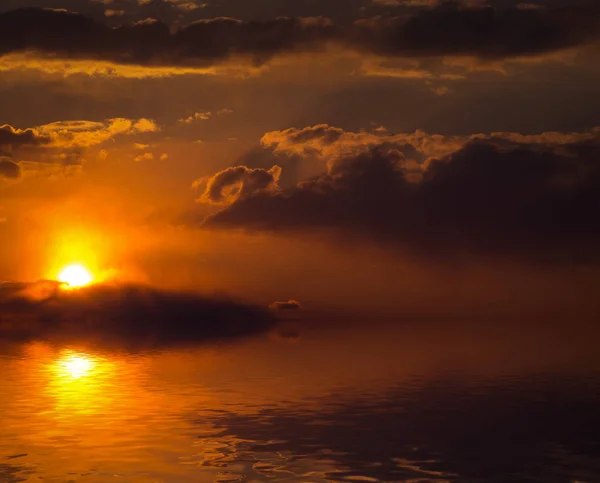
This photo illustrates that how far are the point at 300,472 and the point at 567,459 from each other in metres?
17.1

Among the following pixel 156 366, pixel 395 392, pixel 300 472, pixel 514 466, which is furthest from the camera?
pixel 156 366

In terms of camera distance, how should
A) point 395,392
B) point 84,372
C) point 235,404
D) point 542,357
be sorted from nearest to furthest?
point 235,404 < point 395,392 < point 84,372 < point 542,357

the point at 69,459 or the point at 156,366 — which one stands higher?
the point at 156,366

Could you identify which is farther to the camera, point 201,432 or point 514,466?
point 201,432

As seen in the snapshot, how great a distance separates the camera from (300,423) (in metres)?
66.0

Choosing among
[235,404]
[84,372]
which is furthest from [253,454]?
[84,372]

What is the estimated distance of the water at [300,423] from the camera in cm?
4884

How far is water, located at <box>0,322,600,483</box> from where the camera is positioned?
160 ft

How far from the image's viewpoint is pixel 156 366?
126m

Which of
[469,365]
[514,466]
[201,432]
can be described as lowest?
[514,466]

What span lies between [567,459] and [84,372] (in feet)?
249

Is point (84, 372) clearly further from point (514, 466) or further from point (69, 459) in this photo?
point (514, 466)

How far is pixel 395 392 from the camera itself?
8938 cm

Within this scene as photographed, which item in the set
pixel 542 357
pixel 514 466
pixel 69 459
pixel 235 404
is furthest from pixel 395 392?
pixel 542 357
